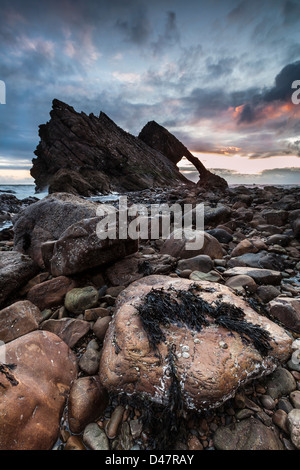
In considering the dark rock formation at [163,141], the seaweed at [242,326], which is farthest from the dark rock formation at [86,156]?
the seaweed at [242,326]

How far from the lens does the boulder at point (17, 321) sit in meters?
2.57

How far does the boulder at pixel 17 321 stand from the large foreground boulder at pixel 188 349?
1131mm

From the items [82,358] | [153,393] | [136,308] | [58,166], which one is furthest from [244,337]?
[58,166]

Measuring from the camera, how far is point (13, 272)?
3.47 meters

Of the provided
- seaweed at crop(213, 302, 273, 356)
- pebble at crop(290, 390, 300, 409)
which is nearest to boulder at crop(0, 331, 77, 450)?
seaweed at crop(213, 302, 273, 356)

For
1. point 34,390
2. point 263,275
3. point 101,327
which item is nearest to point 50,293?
point 101,327

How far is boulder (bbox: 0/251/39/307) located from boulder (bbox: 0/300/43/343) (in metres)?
0.67

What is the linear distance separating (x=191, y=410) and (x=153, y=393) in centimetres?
34

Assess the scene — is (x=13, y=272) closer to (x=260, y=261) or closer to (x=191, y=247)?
(x=191, y=247)

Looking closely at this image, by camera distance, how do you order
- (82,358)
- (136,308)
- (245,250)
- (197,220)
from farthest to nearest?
(197,220) → (245,250) → (136,308) → (82,358)

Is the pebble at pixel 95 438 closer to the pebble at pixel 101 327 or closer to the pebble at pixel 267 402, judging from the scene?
the pebble at pixel 101 327

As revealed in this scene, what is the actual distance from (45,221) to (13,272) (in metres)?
2.32
